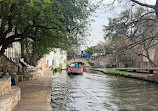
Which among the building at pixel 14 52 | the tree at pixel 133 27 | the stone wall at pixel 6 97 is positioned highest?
the tree at pixel 133 27

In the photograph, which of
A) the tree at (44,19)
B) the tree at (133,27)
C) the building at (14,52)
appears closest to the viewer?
the tree at (44,19)

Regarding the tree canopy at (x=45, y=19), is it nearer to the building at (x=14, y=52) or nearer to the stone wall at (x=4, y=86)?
the stone wall at (x=4, y=86)

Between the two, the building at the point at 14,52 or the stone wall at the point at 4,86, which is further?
the building at the point at 14,52

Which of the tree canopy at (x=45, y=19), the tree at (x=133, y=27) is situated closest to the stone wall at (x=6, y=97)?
the tree canopy at (x=45, y=19)

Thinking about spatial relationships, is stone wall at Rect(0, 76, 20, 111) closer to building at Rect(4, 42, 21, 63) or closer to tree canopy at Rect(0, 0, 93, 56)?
tree canopy at Rect(0, 0, 93, 56)

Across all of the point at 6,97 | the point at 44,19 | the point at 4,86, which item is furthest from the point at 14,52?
the point at 6,97

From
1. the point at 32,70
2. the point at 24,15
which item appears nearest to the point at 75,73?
the point at 32,70

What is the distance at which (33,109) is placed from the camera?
595 centimetres

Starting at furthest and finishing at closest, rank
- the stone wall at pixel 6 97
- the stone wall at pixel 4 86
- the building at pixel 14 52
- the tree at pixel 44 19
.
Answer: the building at pixel 14 52, the tree at pixel 44 19, the stone wall at pixel 4 86, the stone wall at pixel 6 97

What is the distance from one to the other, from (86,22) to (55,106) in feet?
17.5

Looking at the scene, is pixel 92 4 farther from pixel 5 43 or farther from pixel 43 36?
pixel 5 43

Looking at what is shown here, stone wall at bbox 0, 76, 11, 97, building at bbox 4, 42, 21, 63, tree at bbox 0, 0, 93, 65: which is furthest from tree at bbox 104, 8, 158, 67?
→ building at bbox 4, 42, 21, 63

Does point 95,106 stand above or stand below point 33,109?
below

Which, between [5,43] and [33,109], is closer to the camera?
[33,109]
